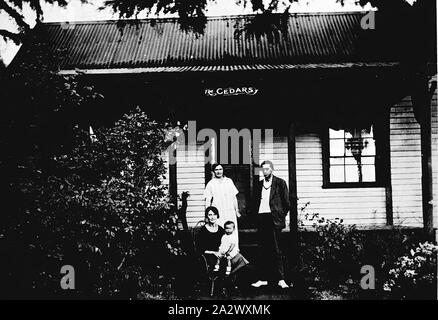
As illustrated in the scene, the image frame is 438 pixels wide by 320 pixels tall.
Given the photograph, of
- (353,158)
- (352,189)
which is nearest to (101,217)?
(352,189)

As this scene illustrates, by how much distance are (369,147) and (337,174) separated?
3.46 feet

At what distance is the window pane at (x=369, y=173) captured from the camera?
9.85 metres

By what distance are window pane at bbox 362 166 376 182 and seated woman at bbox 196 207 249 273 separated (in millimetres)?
4373

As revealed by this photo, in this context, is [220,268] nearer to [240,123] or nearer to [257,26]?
[240,123]

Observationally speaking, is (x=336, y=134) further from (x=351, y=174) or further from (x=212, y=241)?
(x=212, y=241)

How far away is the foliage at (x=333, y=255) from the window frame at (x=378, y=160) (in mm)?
2068

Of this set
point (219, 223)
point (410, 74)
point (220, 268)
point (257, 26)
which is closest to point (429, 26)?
point (410, 74)

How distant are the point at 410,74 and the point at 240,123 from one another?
4.00m

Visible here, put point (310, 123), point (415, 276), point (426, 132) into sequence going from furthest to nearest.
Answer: point (310, 123) < point (426, 132) < point (415, 276)

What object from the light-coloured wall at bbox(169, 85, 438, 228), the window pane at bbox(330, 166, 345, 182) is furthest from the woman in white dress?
the window pane at bbox(330, 166, 345, 182)

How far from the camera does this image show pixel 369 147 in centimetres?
991

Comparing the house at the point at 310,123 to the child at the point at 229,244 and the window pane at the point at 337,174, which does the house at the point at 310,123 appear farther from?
the child at the point at 229,244

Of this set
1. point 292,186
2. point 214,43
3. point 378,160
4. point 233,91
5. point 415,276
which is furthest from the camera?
point 214,43

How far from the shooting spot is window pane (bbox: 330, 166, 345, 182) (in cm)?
991
